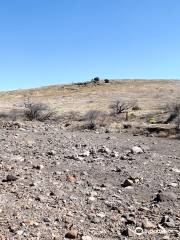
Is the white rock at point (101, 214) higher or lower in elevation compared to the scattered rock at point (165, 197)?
lower

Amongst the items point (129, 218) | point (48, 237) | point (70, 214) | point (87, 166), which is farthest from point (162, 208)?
point (87, 166)

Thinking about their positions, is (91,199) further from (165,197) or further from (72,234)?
(72,234)

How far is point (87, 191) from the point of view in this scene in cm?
797

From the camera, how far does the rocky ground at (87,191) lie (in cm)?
628

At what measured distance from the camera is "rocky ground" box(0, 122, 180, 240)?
6277 millimetres

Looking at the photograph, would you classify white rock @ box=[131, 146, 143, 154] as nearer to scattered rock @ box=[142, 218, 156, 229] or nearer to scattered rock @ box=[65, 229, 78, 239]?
scattered rock @ box=[142, 218, 156, 229]

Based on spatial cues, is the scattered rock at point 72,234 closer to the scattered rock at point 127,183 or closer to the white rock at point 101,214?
the white rock at point 101,214

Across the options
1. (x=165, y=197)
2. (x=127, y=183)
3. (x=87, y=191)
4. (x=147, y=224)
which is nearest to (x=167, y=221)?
(x=147, y=224)

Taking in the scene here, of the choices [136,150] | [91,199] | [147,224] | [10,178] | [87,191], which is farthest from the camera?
[136,150]

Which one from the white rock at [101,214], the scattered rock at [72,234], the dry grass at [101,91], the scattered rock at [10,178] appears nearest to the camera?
the scattered rock at [72,234]

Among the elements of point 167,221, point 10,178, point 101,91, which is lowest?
point 101,91

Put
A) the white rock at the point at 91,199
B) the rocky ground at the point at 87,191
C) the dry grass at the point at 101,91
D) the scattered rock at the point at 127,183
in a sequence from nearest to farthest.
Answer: the rocky ground at the point at 87,191 → the white rock at the point at 91,199 → the scattered rock at the point at 127,183 → the dry grass at the point at 101,91

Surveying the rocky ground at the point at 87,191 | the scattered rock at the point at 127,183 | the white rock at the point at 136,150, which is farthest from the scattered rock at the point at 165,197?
the white rock at the point at 136,150

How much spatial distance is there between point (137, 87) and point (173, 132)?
50965 millimetres
